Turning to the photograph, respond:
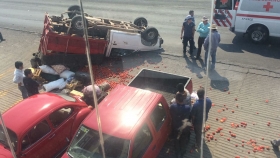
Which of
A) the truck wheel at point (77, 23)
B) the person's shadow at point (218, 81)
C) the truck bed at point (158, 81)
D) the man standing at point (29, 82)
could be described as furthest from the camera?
the truck wheel at point (77, 23)

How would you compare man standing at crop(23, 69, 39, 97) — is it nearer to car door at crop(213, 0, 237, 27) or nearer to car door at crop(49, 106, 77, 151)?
car door at crop(49, 106, 77, 151)

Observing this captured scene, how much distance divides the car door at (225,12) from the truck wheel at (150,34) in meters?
3.24

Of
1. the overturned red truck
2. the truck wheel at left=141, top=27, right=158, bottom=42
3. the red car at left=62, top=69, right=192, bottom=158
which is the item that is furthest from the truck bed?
the truck wheel at left=141, top=27, right=158, bottom=42

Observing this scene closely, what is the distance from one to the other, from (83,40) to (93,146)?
18.6 ft

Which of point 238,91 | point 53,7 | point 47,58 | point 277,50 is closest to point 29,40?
point 47,58

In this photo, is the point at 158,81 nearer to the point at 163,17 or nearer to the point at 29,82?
the point at 29,82

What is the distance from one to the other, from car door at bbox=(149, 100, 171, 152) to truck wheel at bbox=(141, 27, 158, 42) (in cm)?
552

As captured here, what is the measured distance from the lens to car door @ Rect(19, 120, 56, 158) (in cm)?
559

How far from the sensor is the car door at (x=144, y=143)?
524 cm

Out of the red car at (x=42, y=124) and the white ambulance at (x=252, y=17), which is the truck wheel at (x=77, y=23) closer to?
the red car at (x=42, y=124)

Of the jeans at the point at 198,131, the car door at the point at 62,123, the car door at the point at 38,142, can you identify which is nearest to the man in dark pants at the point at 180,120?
the jeans at the point at 198,131

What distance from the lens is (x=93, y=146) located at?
5.23 metres

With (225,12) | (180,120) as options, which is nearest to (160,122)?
(180,120)

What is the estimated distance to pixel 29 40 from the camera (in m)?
14.3
